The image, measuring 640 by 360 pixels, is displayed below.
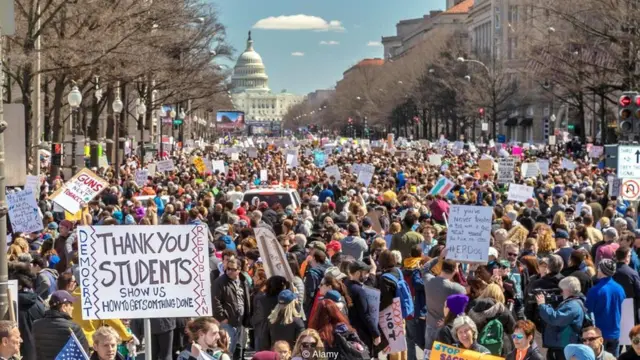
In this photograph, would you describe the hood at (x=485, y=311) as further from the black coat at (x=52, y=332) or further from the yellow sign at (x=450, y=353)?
the black coat at (x=52, y=332)

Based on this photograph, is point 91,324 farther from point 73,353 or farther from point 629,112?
point 629,112

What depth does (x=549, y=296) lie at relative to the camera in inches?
476

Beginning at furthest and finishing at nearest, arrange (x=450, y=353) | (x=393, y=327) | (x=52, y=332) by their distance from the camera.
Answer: (x=393, y=327), (x=52, y=332), (x=450, y=353)

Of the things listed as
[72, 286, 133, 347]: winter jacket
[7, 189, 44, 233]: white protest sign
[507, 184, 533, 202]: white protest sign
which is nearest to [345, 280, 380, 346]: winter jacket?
[72, 286, 133, 347]: winter jacket

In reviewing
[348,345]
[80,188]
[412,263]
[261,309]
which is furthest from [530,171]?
[348,345]

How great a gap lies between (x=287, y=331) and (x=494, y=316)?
1.71 m

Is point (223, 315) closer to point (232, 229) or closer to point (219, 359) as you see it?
point (219, 359)

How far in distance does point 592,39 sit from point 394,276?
36.5 meters

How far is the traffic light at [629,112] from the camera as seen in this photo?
73.8 ft

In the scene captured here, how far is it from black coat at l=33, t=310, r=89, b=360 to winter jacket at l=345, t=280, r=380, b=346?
2639 mm

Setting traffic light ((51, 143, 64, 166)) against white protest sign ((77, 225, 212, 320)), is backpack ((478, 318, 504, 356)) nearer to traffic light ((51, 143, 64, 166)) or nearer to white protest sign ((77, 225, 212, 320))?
white protest sign ((77, 225, 212, 320))

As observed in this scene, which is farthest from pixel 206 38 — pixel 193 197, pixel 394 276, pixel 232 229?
pixel 394 276

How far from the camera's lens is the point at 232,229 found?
19.2 metres

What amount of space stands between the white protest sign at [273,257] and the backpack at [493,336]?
2701 mm
